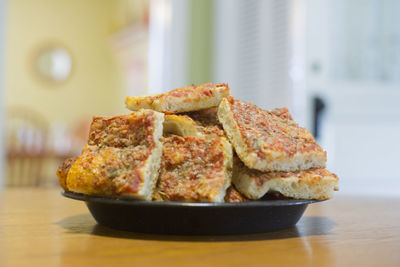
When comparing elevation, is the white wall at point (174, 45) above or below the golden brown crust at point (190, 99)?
above

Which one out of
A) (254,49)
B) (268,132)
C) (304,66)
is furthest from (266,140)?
(254,49)

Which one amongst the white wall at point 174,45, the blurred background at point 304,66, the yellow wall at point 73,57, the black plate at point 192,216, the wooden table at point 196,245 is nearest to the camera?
the wooden table at point 196,245

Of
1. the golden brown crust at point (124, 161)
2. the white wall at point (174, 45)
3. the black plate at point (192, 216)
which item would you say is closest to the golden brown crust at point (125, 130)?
the golden brown crust at point (124, 161)

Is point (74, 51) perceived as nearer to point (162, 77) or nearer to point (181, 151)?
point (162, 77)

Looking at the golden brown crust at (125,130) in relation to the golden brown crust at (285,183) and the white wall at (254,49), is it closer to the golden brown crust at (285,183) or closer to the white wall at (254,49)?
the golden brown crust at (285,183)

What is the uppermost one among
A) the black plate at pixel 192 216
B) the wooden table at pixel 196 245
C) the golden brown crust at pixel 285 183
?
the golden brown crust at pixel 285 183
